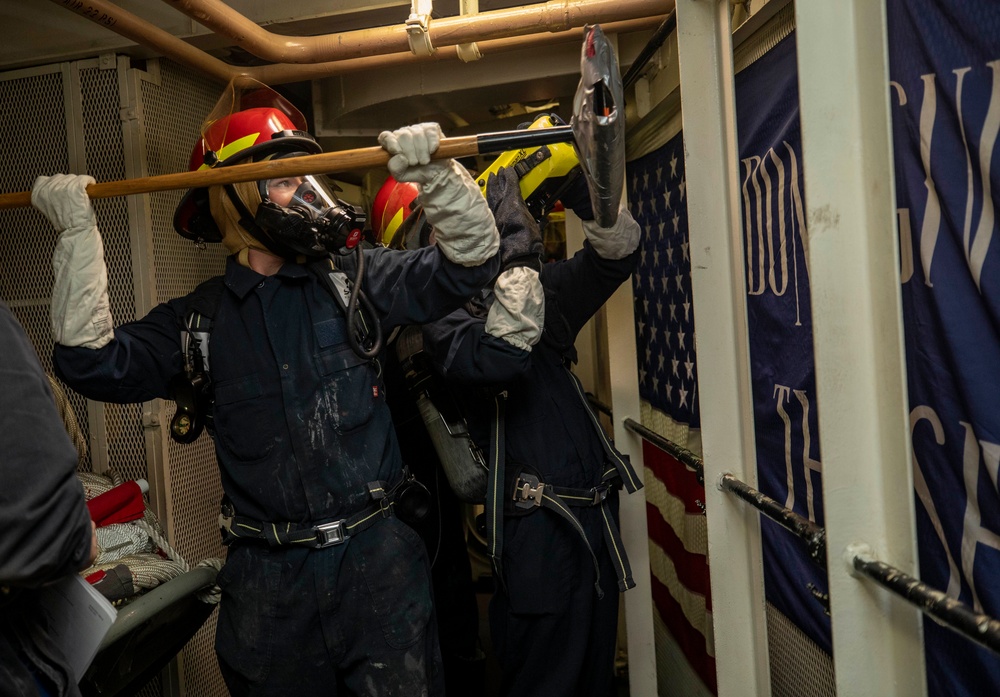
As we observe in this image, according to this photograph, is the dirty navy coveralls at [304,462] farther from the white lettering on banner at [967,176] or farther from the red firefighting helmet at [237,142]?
the white lettering on banner at [967,176]

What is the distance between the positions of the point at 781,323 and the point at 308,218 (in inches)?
48.6

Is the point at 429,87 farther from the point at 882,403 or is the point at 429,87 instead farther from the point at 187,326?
the point at 882,403

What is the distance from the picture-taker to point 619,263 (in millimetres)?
2422

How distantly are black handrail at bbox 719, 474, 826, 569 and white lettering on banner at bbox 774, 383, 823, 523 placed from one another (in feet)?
0.68

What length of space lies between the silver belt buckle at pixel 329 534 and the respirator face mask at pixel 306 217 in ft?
2.39

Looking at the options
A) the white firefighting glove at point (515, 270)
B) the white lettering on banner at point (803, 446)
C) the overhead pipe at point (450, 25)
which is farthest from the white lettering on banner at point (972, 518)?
the overhead pipe at point (450, 25)

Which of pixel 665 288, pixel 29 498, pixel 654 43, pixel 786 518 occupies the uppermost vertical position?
pixel 654 43

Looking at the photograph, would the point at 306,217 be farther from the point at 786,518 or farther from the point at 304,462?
the point at 786,518

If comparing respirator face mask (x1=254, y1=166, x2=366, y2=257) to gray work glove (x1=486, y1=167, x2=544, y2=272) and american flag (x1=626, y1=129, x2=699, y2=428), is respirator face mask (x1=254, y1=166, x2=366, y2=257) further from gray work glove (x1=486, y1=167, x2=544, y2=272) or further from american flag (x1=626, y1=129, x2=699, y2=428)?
american flag (x1=626, y1=129, x2=699, y2=428)

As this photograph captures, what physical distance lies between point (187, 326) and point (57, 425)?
844 millimetres

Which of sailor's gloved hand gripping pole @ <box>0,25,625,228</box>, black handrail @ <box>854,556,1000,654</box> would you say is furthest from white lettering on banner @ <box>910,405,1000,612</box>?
sailor's gloved hand gripping pole @ <box>0,25,625,228</box>

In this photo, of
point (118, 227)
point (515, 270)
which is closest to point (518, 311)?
point (515, 270)

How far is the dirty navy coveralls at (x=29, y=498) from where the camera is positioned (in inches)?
47.3

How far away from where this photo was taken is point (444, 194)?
1.88 metres
